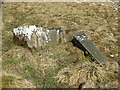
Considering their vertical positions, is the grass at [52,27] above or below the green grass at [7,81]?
above

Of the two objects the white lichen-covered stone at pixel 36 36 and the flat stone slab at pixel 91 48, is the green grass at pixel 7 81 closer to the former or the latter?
the white lichen-covered stone at pixel 36 36

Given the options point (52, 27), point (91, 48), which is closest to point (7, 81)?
point (91, 48)

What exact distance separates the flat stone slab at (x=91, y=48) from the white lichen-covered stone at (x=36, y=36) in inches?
26.9

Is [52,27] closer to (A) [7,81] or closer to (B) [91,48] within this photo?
(B) [91,48]

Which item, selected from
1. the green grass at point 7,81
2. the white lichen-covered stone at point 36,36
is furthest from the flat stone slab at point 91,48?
the green grass at point 7,81

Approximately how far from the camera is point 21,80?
19.5 feet

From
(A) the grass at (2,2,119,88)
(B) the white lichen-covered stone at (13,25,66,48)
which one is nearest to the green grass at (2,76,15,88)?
(A) the grass at (2,2,119,88)

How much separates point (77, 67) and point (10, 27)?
4085 mm

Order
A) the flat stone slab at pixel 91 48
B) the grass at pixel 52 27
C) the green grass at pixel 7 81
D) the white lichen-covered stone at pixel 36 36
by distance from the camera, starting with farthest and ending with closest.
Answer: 1. the white lichen-covered stone at pixel 36 36
2. the flat stone slab at pixel 91 48
3. the grass at pixel 52 27
4. the green grass at pixel 7 81

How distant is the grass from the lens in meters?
6.60

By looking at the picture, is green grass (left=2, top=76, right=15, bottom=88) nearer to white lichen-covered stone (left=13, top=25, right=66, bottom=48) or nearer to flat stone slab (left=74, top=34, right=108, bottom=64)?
white lichen-covered stone (left=13, top=25, right=66, bottom=48)

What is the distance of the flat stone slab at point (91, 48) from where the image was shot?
23.1ft

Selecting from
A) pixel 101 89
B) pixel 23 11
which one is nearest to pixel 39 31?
pixel 101 89

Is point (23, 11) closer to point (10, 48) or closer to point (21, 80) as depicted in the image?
point (10, 48)
